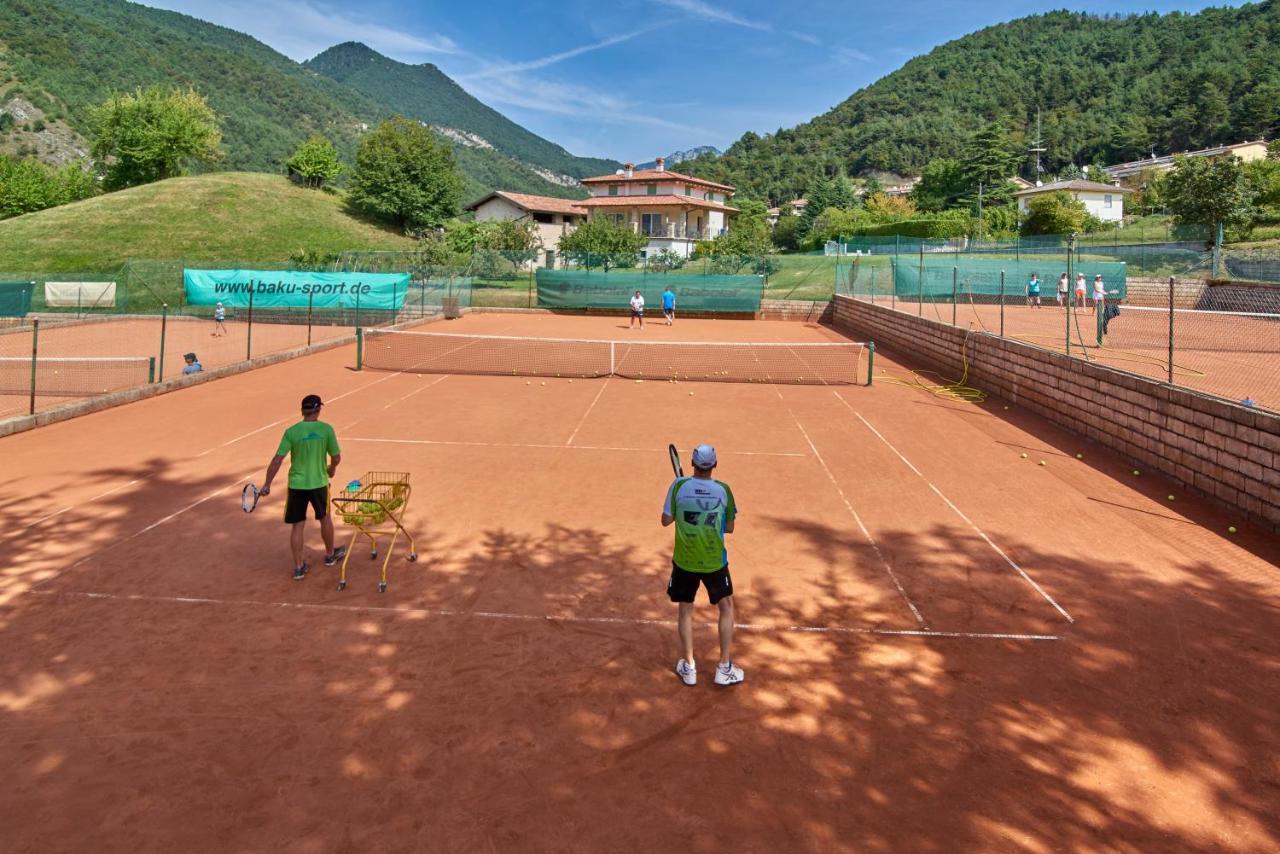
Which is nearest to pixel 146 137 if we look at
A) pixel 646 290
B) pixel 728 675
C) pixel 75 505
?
pixel 646 290

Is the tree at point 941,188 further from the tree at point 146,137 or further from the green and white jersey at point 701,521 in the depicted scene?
the green and white jersey at point 701,521

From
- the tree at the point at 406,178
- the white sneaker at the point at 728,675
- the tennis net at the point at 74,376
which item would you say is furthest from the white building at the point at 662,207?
the white sneaker at the point at 728,675

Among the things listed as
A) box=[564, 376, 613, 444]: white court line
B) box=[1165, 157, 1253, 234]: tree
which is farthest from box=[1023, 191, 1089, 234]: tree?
box=[564, 376, 613, 444]: white court line

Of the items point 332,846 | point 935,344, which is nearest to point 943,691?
point 332,846

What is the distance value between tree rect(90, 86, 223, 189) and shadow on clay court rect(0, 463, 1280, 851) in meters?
87.6

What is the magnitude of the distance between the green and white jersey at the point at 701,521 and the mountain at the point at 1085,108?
143 metres

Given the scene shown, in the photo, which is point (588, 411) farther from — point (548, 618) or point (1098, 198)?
point (1098, 198)

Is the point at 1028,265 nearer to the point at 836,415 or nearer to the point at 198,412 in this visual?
the point at 836,415

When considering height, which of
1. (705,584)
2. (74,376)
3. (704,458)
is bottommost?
(705,584)

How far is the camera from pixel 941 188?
9438cm

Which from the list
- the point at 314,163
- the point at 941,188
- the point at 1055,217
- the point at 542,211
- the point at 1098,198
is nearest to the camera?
the point at 1055,217

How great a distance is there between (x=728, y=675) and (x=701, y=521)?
1.24 m

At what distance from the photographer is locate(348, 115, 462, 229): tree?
237 ft

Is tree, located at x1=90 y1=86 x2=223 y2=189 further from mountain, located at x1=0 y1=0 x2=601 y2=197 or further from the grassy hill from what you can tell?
mountain, located at x1=0 y1=0 x2=601 y2=197
